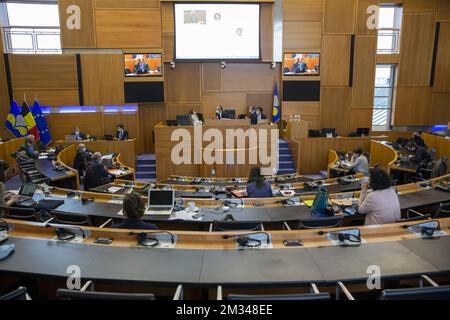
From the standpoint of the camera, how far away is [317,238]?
3.21 m

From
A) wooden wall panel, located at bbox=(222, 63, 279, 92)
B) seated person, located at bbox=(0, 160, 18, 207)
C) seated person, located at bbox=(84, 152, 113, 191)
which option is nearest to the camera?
seated person, located at bbox=(0, 160, 18, 207)

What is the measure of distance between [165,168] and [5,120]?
20.1 feet

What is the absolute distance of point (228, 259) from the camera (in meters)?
2.79

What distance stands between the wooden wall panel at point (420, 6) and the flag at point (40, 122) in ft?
42.6

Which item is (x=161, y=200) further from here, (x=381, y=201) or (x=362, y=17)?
(x=362, y=17)

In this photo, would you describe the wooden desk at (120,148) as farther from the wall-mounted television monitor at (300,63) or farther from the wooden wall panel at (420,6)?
the wooden wall panel at (420,6)

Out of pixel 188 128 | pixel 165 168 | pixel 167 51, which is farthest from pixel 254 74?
pixel 165 168

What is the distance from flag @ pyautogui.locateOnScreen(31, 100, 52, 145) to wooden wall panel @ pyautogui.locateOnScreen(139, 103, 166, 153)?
306cm

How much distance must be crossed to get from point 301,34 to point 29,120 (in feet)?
30.5

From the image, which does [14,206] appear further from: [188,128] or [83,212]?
[188,128]

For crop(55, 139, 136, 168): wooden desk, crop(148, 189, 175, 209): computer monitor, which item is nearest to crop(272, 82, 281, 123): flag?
crop(55, 139, 136, 168): wooden desk

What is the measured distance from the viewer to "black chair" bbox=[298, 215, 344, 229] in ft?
12.8

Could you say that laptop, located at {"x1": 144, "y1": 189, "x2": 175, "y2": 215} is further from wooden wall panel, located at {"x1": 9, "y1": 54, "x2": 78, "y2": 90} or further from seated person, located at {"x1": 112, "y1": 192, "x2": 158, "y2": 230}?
wooden wall panel, located at {"x1": 9, "y1": 54, "x2": 78, "y2": 90}

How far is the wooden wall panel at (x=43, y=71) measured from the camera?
1119 cm
